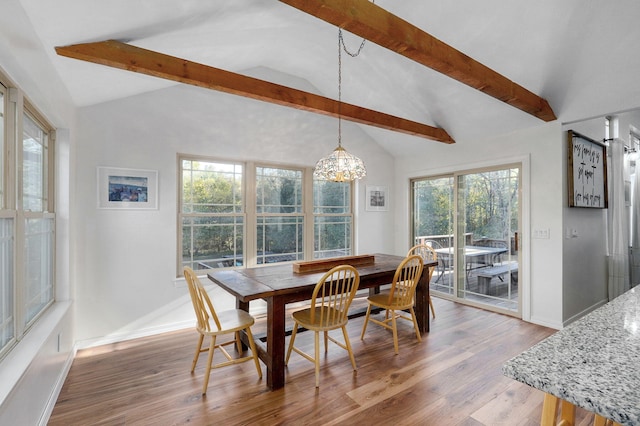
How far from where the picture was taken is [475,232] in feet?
14.6

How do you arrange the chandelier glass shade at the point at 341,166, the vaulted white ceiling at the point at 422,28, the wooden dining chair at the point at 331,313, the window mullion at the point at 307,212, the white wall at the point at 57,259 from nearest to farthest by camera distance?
the white wall at the point at 57,259 < the vaulted white ceiling at the point at 422,28 < the wooden dining chair at the point at 331,313 < the chandelier glass shade at the point at 341,166 < the window mullion at the point at 307,212

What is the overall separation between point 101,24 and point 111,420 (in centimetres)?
248

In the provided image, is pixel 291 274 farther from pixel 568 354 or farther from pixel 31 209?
pixel 568 354

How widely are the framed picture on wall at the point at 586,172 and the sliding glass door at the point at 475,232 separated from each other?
536mm

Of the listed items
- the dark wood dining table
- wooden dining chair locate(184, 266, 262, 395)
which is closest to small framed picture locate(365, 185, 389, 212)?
Answer: the dark wood dining table

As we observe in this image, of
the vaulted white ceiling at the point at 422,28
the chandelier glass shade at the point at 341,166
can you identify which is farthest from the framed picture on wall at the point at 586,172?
the chandelier glass shade at the point at 341,166

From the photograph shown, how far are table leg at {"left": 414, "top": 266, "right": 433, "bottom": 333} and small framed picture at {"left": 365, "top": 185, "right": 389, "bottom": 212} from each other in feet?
6.39

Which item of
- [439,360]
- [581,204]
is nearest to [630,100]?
[581,204]

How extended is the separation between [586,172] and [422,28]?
8.88 ft

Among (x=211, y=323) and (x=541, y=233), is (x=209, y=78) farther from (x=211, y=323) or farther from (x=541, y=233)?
(x=541, y=233)

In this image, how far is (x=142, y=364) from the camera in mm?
2770

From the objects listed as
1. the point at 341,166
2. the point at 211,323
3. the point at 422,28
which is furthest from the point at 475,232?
the point at 211,323

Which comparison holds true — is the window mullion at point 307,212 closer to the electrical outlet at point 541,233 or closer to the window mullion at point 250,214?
the window mullion at point 250,214

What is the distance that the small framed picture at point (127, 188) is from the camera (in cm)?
320
